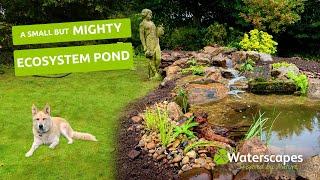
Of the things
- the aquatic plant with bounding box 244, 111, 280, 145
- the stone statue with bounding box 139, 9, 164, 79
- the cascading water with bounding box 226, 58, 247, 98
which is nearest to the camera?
the aquatic plant with bounding box 244, 111, 280, 145

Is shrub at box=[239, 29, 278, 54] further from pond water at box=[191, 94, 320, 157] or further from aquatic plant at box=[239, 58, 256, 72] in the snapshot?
pond water at box=[191, 94, 320, 157]

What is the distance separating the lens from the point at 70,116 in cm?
1128

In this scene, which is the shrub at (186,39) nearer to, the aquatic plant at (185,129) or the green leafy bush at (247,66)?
the green leafy bush at (247,66)

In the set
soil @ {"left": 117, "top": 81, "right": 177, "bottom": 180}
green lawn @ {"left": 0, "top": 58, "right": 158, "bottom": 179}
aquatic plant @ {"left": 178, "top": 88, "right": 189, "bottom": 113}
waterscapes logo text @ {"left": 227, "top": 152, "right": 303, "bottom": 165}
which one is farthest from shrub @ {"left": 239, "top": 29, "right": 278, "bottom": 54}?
waterscapes logo text @ {"left": 227, "top": 152, "right": 303, "bottom": 165}

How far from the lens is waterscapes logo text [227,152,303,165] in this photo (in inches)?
335

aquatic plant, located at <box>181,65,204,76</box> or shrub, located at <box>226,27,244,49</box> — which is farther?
shrub, located at <box>226,27,244,49</box>

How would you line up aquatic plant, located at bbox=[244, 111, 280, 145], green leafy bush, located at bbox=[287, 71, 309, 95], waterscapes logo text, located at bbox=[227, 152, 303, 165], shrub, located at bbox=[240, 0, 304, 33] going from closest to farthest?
waterscapes logo text, located at bbox=[227, 152, 303, 165], aquatic plant, located at bbox=[244, 111, 280, 145], green leafy bush, located at bbox=[287, 71, 309, 95], shrub, located at bbox=[240, 0, 304, 33]

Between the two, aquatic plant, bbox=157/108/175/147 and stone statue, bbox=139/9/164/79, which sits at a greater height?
stone statue, bbox=139/9/164/79

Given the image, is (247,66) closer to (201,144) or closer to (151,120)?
(151,120)

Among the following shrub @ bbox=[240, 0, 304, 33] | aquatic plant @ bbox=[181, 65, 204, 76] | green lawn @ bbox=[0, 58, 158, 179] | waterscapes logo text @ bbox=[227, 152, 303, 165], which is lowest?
green lawn @ bbox=[0, 58, 158, 179]

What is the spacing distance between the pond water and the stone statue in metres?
2.77

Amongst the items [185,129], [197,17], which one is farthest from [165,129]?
[197,17]

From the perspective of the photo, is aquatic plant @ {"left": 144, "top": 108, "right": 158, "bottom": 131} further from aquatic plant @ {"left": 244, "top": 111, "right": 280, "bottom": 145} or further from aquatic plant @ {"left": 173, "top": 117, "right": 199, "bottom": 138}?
aquatic plant @ {"left": 244, "top": 111, "right": 280, "bottom": 145}

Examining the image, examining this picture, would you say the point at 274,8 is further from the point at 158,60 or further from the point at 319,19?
the point at 158,60
